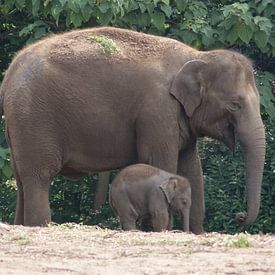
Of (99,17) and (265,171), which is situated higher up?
(99,17)

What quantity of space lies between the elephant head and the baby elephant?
716 millimetres

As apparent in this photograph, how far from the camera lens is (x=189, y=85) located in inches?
497

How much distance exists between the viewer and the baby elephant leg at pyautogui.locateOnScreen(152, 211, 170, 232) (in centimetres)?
1217

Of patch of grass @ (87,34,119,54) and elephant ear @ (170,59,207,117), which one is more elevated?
patch of grass @ (87,34,119,54)

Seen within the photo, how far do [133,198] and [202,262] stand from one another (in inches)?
160

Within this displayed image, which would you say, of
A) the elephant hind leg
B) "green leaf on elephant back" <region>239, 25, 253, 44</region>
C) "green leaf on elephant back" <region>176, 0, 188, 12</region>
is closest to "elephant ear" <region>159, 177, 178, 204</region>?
the elephant hind leg

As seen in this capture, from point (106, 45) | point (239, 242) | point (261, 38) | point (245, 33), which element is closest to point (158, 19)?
point (245, 33)

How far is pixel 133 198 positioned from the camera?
40.1 feet

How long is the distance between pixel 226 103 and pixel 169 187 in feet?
3.60

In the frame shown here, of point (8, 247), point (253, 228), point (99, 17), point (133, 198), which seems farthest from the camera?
point (253, 228)

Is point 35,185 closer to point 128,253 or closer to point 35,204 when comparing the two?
point 35,204

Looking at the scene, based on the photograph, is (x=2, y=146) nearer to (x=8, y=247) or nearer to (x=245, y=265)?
(x=8, y=247)

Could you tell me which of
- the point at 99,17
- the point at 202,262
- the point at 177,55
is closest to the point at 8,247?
Result: the point at 202,262

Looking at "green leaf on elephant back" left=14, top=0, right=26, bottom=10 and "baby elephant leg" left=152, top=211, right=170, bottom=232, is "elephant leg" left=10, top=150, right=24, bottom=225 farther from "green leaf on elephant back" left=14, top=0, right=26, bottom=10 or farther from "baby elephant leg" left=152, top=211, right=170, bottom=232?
"green leaf on elephant back" left=14, top=0, right=26, bottom=10
